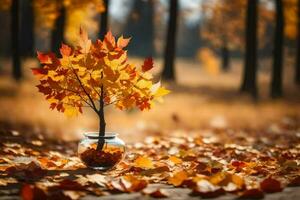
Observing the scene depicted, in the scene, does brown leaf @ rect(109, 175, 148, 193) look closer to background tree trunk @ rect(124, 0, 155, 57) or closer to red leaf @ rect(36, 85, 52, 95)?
red leaf @ rect(36, 85, 52, 95)

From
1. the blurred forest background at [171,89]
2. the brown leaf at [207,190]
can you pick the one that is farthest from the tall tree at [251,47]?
the brown leaf at [207,190]

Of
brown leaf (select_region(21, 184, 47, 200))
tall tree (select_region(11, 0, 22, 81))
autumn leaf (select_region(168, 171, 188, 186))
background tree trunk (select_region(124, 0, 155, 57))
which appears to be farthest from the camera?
background tree trunk (select_region(124, 0, 155, 57))

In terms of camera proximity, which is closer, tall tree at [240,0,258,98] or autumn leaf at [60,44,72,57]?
autumn leaf at [60,44,72,57]

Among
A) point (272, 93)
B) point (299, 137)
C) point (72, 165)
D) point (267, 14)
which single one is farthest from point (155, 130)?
point (267, 14)

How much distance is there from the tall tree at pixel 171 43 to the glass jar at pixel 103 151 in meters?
15.1

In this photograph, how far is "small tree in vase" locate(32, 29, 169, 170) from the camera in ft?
15.5

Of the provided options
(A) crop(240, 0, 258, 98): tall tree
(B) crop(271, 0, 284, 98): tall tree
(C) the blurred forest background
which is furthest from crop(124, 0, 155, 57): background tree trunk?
(A) crop(240, 0, 258, 98): tall tree

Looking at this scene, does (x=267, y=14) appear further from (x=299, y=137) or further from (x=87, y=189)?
(x=87, y=189)

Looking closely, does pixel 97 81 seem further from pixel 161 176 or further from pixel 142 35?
pixel 142 35

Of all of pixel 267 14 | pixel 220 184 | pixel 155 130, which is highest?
pixel 267 14

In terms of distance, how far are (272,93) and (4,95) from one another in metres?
10.1

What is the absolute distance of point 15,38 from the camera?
17156 mm

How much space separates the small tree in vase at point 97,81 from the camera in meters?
4.73

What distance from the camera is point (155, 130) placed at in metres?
11.1
